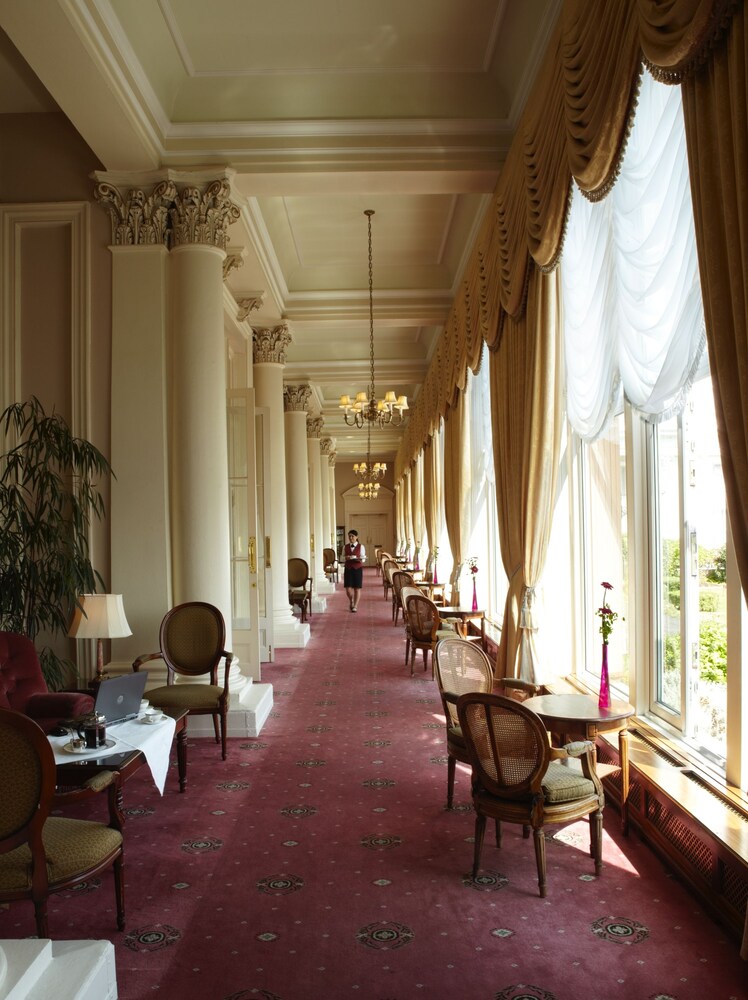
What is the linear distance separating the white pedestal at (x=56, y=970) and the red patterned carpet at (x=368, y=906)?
41 centimetres

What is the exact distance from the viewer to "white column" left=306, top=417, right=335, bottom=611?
1991 cm

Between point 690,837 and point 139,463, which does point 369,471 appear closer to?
point 139,463

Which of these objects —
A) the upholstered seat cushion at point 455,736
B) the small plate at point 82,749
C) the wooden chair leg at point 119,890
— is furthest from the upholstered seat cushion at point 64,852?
the upholstered seat cushion at point 455,736

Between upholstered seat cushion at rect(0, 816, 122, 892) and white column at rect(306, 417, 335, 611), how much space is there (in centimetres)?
1612

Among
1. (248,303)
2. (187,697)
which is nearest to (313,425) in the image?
(248,303)

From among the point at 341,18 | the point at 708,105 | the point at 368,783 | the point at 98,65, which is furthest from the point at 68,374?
the point at 708,105

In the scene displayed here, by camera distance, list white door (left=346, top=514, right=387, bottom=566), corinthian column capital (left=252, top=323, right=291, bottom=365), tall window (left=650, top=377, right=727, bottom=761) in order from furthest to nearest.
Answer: white door (left=346, top=514, right=387, bottom=566) → corinthian column capital (left=252, top=323, right=291, bottom=365) → tall window (left=650, top=377, right=727, bottom=761)

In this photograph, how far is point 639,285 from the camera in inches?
157

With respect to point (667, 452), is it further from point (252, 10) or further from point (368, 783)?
point (252, 10)

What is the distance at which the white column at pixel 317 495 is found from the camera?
19.9m

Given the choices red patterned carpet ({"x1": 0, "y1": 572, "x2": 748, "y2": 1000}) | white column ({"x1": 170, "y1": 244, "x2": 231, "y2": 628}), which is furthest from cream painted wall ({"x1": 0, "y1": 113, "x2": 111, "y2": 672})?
red patterned carpet ({"x1": 0, "y1": 572, "x2": 748, "y2": 1000})

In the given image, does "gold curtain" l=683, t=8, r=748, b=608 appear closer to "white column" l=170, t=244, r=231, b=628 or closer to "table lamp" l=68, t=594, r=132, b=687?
"table lamp" l=68, t=594, r=132, b=687

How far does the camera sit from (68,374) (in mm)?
6312

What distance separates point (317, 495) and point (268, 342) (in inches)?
407
